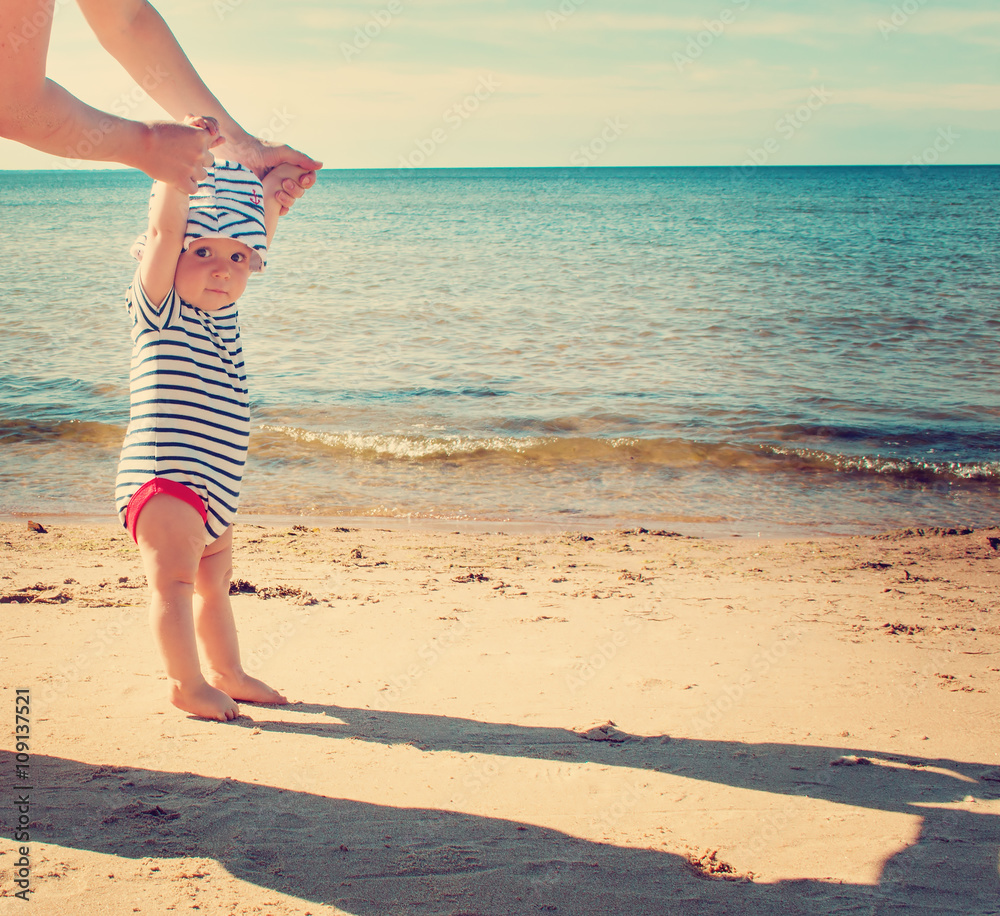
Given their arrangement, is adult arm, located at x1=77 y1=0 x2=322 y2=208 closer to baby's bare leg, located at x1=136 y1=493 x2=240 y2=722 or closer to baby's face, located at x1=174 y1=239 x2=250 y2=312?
baby's face, located at x1=174 y1=239 x2=250 y2=312

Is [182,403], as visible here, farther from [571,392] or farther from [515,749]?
[571,392]

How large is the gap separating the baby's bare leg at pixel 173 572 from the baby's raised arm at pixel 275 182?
0.95 metres

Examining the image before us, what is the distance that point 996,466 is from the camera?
24.5ft

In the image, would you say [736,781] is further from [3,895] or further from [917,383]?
[917,383]

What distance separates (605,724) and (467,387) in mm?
7697

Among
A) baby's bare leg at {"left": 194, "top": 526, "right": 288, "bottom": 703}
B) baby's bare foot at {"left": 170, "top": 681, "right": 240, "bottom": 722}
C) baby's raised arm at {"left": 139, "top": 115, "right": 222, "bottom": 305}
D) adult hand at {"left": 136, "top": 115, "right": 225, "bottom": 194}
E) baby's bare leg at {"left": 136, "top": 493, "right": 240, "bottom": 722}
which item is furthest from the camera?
baby's bare leg at {"left": 194, "top": 526, "right": 288, "bottom": 703}

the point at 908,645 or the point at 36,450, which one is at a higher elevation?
the point at 36,450

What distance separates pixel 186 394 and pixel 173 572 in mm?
541

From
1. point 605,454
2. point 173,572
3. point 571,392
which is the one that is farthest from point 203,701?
point 571,392

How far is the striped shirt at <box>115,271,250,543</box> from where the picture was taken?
2.45 metres

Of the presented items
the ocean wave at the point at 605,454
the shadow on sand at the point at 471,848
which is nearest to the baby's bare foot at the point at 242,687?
the shadow on sand at the point at 471,848

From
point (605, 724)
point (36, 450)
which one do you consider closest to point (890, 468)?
point (605, 724)

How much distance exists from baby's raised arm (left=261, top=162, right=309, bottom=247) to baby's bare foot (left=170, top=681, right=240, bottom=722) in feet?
4.82

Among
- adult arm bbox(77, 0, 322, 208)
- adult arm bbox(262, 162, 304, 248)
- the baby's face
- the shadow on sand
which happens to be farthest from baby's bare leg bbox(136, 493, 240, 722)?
adult arm bbox(77, 0, 322, 208)
